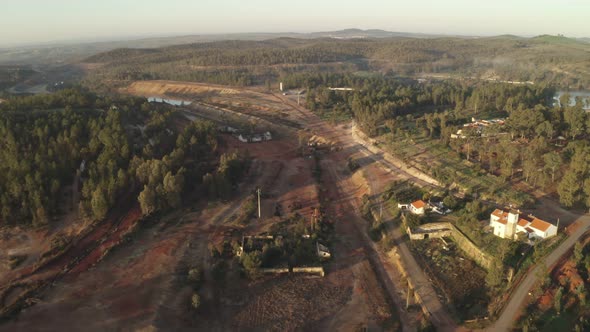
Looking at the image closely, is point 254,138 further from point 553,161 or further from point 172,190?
point 553,161

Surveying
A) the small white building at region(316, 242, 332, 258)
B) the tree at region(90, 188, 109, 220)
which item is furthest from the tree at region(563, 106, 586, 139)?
the tree at region(90, 188, 109, 220)

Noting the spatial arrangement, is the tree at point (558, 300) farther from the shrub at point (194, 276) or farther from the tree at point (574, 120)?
the tree at point (574, 120)

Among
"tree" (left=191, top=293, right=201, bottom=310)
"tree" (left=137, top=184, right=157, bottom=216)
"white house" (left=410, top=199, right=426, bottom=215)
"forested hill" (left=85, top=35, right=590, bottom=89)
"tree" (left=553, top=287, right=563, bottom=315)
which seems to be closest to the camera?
"tree" (left=553, top=287, right=563, bottom=315)

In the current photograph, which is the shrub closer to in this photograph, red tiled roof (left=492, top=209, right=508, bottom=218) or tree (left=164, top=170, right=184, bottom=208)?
tree (left=164, top=170, right=184, bottom=208)

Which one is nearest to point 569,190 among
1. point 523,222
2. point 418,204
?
A: point 523,222

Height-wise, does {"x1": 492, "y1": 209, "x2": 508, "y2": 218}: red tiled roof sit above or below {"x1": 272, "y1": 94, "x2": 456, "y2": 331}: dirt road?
above


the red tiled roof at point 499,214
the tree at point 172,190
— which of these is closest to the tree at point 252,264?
the tree at point 172,190
